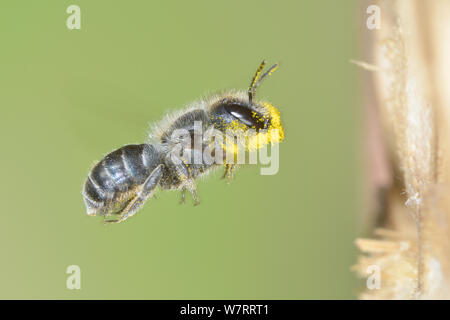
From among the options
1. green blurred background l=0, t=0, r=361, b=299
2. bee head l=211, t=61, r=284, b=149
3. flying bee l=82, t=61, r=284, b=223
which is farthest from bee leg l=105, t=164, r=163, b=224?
green blurred background l=0, t=0, r=361, b=299

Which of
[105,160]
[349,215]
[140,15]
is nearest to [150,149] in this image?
[105,160]

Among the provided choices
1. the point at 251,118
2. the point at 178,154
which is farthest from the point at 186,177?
the point at 251,118

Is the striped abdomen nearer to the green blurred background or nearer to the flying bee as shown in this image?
the flying bee

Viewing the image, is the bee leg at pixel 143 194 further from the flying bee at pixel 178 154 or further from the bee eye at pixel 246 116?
the bee eye at pixel 246 116

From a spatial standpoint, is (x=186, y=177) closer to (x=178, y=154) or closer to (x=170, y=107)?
(x=178, y=154)

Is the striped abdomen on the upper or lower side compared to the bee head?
lower

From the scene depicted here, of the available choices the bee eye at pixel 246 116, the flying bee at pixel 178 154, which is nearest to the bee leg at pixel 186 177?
the flying bee at pixel 178 154

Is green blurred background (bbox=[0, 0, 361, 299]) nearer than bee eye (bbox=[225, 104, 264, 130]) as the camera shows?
No
